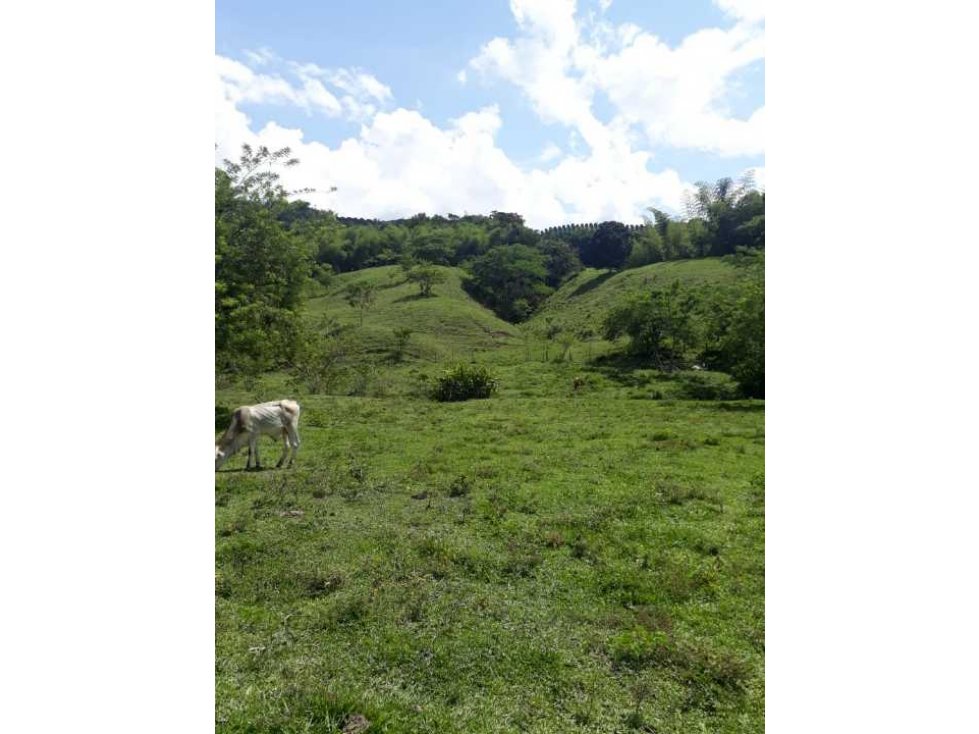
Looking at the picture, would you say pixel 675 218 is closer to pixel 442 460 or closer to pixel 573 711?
pixel 442 460

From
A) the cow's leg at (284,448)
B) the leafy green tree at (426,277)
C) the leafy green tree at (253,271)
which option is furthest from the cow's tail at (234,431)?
the leafy green tree at (426,277)

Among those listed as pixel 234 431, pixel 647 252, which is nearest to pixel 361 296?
pixel 647 252

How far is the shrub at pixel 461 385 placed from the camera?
1666cm

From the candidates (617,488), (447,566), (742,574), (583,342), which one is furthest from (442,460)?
(583,342)

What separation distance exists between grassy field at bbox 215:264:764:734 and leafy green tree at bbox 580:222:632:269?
38686mm

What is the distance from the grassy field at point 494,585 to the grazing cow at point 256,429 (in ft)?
1.31

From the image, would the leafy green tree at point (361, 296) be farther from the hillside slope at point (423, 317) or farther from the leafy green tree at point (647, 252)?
the leafy green tree at point (647, 252)

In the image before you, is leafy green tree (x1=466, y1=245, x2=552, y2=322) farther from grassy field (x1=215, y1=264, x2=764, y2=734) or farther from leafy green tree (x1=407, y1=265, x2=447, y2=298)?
grassy field (x1=215, y1=264, x2=764, y2=734)

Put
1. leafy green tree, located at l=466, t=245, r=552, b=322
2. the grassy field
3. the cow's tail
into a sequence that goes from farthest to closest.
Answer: leafy green tree, located at l=466, t=245, r=552, b=322
the cow's tail
the grassy field

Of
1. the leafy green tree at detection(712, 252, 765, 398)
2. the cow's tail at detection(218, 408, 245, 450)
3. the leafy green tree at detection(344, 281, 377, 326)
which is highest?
the leafy green tree at detection(344, 281, 377, 326)

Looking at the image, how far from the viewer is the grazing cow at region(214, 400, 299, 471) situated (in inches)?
344

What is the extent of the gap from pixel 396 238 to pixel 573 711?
45613 mm

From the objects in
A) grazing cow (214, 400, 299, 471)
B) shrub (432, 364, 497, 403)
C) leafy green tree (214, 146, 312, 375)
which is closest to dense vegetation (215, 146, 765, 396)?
leafy green tree (214, 146, 312, 375)

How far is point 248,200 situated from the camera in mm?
13250
